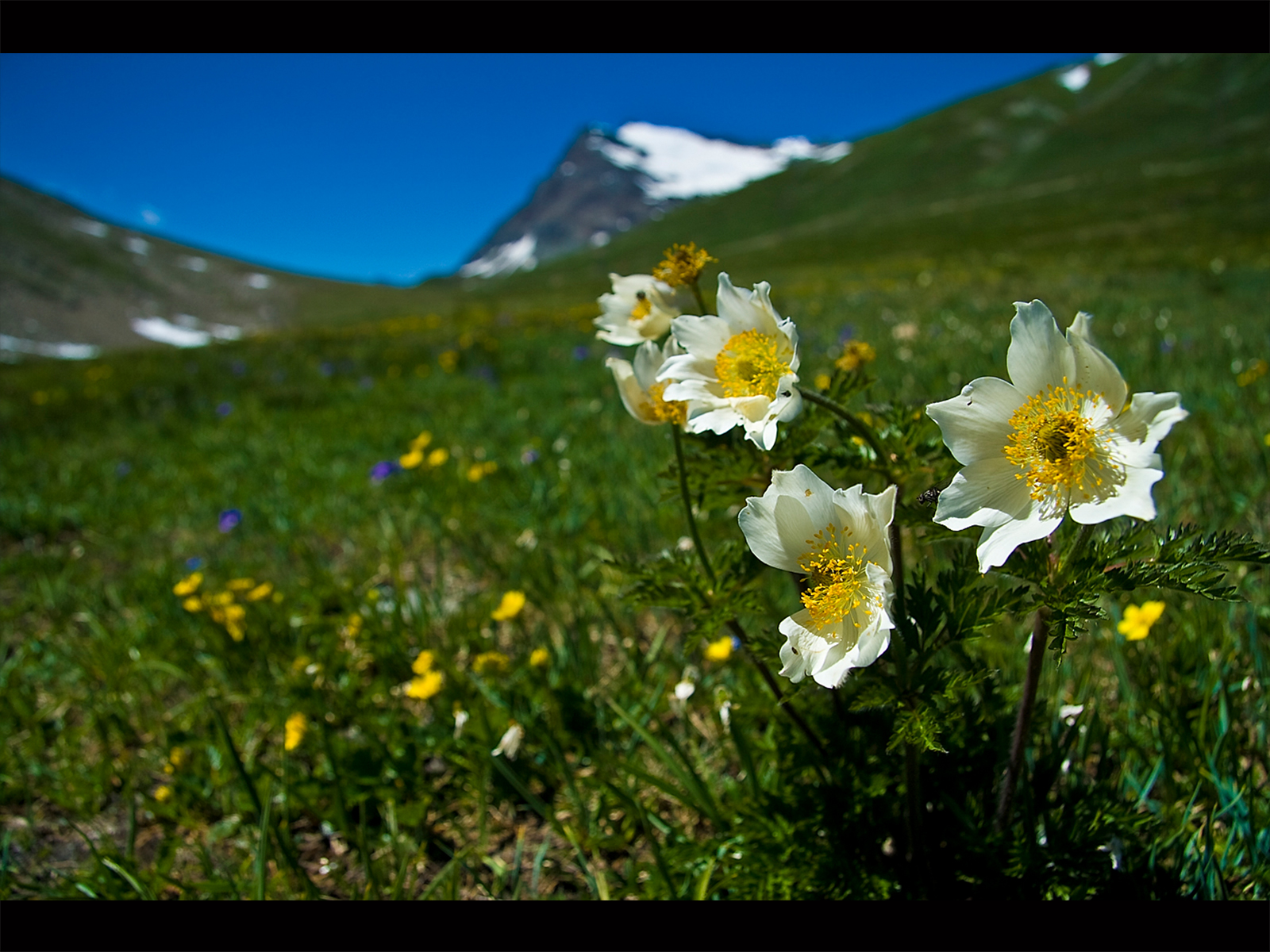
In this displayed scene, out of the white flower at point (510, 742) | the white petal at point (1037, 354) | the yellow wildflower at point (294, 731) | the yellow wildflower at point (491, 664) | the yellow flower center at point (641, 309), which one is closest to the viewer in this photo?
the white petal at point (1037, 354)

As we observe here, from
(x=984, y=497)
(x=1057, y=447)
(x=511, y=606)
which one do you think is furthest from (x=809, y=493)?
(x=511, y=606)

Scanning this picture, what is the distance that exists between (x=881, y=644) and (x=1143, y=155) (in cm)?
10408

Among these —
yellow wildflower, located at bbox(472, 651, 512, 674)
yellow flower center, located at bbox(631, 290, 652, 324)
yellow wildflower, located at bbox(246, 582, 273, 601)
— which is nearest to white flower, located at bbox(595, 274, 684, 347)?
yellow flower center, located at bbox(631, 290, 652, 324)

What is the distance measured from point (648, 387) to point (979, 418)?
1.97 ft

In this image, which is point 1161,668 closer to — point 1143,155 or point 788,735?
point 788,735

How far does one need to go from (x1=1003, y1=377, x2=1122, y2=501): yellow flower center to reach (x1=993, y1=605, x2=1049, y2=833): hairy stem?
197 mm

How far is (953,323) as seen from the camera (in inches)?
308

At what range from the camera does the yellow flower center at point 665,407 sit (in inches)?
53.4

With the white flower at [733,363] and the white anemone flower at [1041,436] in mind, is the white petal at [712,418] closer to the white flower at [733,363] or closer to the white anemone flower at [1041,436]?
the white flower at [733,363]

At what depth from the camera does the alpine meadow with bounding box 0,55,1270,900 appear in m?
1.11

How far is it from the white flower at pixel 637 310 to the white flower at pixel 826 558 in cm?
48

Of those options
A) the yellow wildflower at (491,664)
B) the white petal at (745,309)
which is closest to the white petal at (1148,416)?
the white petal at (745,309)

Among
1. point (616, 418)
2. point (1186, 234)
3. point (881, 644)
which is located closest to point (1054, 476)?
point (881, 644)

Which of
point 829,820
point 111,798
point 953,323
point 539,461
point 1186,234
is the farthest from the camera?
point 1186,234
